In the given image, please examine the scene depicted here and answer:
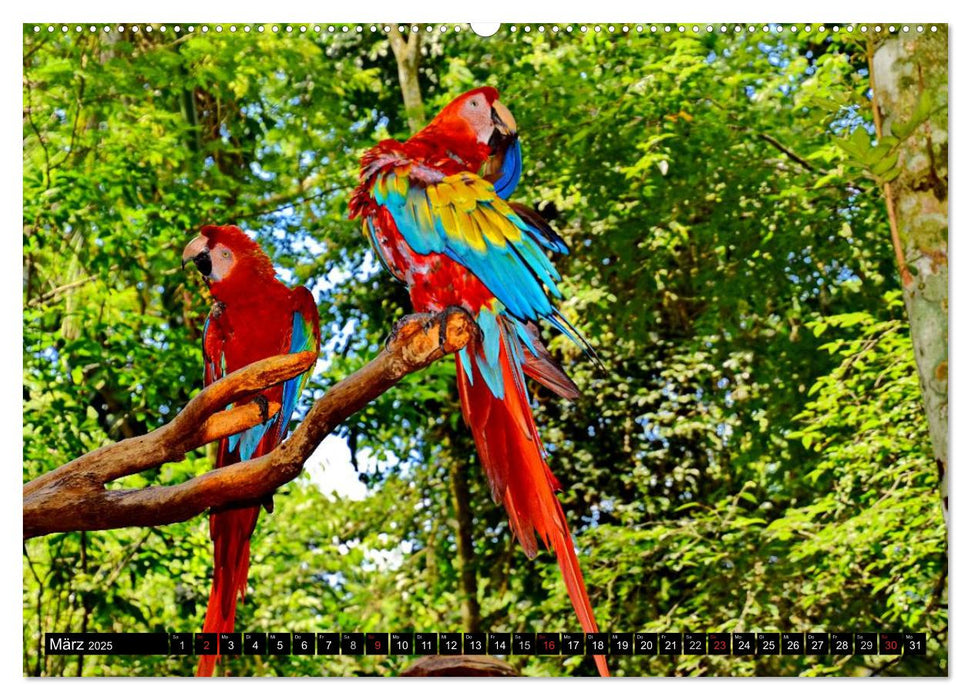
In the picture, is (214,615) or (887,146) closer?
(887,146)

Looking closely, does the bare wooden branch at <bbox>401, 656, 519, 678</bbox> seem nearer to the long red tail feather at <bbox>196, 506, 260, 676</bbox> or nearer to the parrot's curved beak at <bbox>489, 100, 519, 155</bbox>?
the long red tail feather at <bbox>196, 506, 260, 676</bbox>

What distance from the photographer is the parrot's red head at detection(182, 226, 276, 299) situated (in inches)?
99.0

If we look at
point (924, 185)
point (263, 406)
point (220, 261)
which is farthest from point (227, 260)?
point (924, 185)

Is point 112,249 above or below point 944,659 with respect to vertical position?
above

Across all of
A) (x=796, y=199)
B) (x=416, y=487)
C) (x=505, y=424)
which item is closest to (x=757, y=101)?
(x=796, y=199)

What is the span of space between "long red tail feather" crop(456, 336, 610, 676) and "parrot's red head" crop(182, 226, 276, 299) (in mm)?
644

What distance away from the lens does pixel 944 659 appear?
94.5 inches

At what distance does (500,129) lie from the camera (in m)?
2.49

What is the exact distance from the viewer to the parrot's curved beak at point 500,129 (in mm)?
2475

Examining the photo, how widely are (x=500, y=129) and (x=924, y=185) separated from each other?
3.69 feet

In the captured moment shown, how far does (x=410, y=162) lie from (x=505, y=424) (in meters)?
0.70

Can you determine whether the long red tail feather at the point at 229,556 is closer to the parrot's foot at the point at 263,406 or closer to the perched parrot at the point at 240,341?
the perched parrot at the point at 240,341

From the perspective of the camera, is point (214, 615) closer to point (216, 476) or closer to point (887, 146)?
point (216, 476)

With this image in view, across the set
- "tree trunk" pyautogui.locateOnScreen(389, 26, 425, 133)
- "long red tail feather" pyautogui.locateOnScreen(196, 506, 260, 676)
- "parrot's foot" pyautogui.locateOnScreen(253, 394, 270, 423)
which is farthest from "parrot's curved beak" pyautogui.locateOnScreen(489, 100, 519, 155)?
"long red tail feather" pyautogui.locateOnScreen(196, 506, 260, 676)
